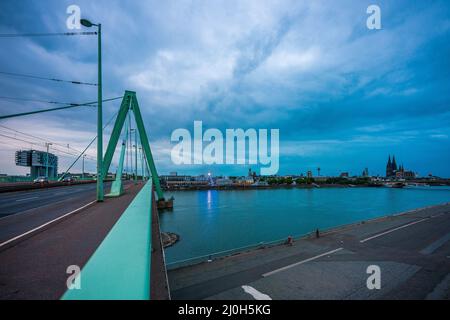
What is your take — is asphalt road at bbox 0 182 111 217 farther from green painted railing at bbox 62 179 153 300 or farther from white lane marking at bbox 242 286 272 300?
white lane marking at bbox 242 286 272 300

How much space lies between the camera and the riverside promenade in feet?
35.3

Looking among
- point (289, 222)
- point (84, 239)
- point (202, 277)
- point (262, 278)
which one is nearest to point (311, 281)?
point (262, 278)

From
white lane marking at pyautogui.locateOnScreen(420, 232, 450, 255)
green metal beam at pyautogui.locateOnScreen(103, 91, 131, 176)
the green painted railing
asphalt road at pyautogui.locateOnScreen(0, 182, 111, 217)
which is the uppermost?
green metal beam at pyautogui.locateOnScreen(103, 91, 131, 176)

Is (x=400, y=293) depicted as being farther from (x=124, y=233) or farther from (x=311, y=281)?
(x=124, y=233)

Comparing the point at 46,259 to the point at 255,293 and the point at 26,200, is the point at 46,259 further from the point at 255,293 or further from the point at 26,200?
the point at 26,200

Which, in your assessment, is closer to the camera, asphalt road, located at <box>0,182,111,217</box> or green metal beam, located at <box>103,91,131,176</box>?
asphalt road, located at <box>0,182,111,217</box>

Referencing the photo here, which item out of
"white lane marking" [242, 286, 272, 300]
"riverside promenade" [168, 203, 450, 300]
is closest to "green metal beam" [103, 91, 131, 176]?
"riverside promenade" [168, 203, 450, 300]

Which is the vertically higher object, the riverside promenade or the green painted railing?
the green painted railing

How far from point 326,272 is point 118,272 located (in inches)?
592

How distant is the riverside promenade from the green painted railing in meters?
10.2

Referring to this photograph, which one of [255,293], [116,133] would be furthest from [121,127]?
[255,293]

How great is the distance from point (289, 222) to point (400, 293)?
31389mm

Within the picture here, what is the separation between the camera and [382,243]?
18922 mm
